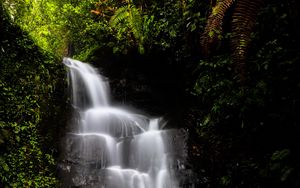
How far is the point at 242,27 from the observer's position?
10.2ft

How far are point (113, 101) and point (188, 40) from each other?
8.69 feet

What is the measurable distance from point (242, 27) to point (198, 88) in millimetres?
2655

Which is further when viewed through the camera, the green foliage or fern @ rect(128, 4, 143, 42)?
fern @ rect(128, 4, 143, 42)

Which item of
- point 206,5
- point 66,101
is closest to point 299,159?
point 206,5

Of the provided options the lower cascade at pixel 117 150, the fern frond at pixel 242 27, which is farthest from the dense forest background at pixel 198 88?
the lower cascade at pixel 117 150

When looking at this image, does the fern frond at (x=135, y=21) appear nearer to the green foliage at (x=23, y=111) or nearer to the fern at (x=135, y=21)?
the fern at (x=135, y=21)

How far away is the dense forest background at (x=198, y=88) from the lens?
3.65m

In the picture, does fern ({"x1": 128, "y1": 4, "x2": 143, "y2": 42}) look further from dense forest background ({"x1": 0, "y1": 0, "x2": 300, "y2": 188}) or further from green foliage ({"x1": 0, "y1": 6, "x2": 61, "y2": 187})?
green foliage ({"x1": 0, "y1": 6, "x2": 61, "y2": 187})

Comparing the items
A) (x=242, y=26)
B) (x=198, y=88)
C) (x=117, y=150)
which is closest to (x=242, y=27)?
(x=242, y=26)

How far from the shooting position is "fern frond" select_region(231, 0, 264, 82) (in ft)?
9.99

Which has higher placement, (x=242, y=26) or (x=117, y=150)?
(x=242, y=26)

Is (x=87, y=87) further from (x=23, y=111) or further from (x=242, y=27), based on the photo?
(x=242, y=27)

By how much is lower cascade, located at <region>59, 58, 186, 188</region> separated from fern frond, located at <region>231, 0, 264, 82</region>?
2844 mm

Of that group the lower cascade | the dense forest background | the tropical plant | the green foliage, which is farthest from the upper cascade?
the tropical plant
